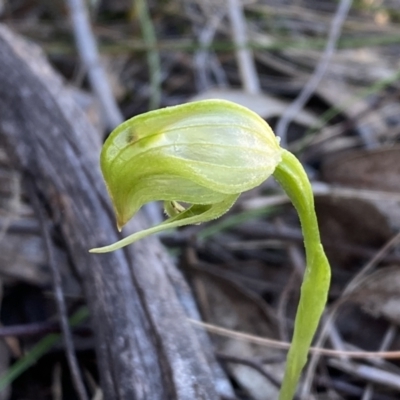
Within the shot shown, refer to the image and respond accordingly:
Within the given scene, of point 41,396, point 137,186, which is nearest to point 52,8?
point 41,396

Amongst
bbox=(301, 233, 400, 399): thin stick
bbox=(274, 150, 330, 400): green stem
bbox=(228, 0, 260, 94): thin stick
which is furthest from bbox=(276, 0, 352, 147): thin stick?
bbox=(274, 150, 330, 400): green stem

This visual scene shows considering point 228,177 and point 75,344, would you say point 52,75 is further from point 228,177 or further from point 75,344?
point 228,177

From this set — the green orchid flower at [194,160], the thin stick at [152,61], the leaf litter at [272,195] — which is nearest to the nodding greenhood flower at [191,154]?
the green orchid flower at [194,160]

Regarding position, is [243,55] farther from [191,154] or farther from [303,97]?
[191,154]

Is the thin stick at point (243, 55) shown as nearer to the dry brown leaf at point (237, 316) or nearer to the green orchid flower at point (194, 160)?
the dry brown leaf at point (237, 316)

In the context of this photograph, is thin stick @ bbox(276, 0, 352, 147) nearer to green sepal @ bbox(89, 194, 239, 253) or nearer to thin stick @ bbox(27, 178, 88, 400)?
thin stick @ bbox(27, 178, 88, 400)

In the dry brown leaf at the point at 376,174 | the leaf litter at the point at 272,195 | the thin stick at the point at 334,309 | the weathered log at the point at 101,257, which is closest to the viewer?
the weathered log at the point at 101,257

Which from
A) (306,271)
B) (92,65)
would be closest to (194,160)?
(306,271)
